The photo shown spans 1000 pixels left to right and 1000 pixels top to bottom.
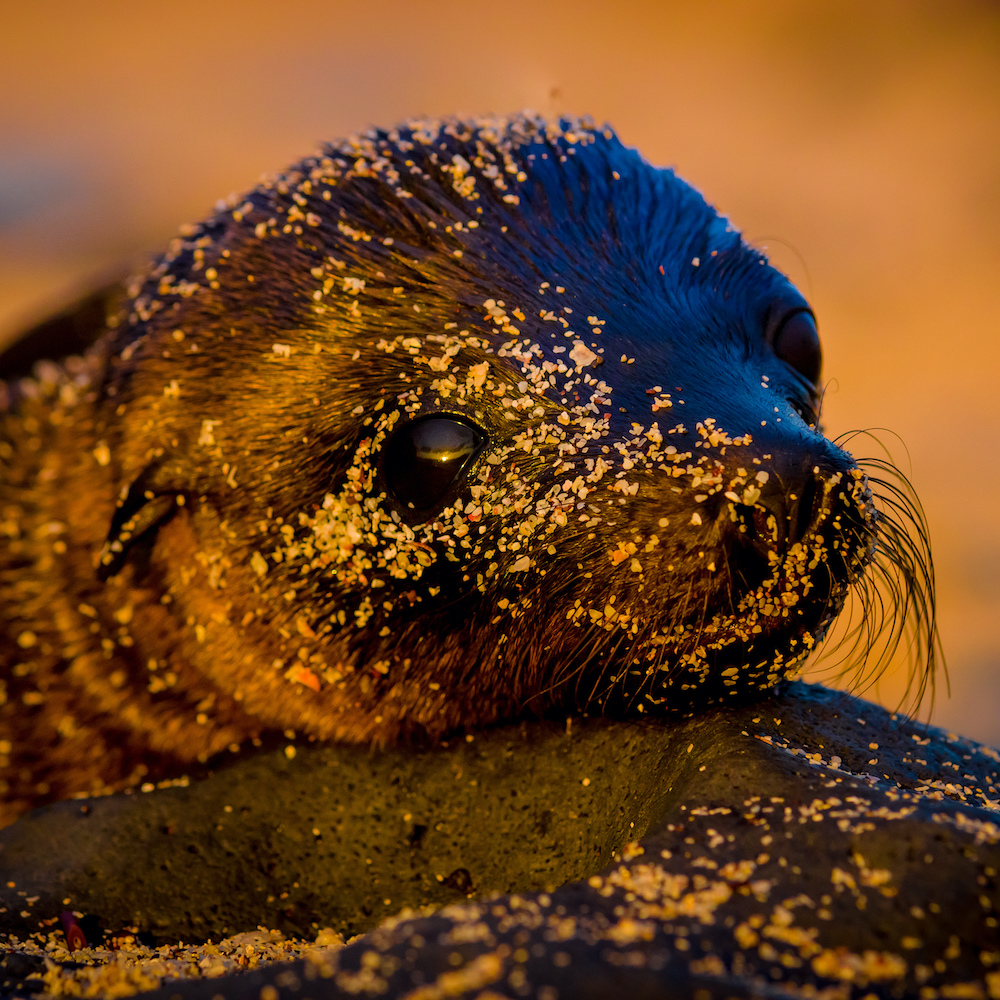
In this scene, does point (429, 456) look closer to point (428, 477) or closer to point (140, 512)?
point (428, 477)

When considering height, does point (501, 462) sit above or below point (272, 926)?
above

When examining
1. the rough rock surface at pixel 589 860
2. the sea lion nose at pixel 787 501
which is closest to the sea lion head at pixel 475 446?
the sea lion nose at pixel 787 501

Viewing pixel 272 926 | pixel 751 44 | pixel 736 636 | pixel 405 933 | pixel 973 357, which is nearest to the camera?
pixel 405 933

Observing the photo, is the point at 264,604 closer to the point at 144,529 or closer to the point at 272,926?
the point at 144,529

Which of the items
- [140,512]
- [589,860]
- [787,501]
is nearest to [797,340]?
A: [787,501]

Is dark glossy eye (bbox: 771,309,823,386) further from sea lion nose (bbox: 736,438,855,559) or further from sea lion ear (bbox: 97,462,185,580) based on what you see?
sea lion ear (bbox: 97,462,185,580)

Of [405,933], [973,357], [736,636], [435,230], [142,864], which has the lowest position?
[142,864]

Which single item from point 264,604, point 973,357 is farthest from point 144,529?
A: point 973,357
